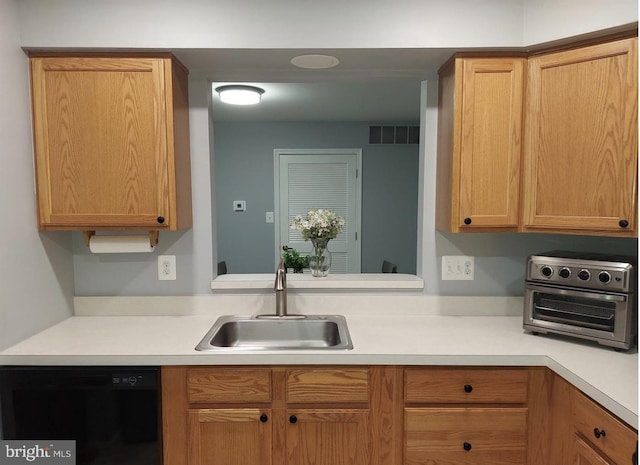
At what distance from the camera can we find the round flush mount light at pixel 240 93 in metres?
3.02

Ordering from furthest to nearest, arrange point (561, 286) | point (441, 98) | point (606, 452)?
1. point (441, 98)
2. point (561, 286)
3. point (606, 452)

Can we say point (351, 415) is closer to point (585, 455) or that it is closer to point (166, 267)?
point (585, 455)

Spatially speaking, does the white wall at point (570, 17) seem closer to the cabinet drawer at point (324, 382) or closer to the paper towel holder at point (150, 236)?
the cabinet drawer at point (324, 382)

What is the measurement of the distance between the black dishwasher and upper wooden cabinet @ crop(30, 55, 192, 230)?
596mm

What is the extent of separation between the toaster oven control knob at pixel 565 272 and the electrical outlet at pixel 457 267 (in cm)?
46

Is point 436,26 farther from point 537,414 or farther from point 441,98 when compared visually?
point 537,414

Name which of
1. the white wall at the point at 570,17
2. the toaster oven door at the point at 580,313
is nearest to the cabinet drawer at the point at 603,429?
the toaster oven door at the point at 580,313

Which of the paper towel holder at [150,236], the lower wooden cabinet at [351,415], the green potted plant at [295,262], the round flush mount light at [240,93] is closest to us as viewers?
the lower wooden cabinet at [351,415]

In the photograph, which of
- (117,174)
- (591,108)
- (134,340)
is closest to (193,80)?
(117,174)

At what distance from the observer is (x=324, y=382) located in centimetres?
147

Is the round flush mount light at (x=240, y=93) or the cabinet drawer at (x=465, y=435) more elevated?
the round flush mount light at (x=240, y=93)

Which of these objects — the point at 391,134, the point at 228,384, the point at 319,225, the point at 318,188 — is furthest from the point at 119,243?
the point at 391,134

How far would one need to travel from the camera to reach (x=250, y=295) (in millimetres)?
1979

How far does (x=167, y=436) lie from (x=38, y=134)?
51.9 inches
